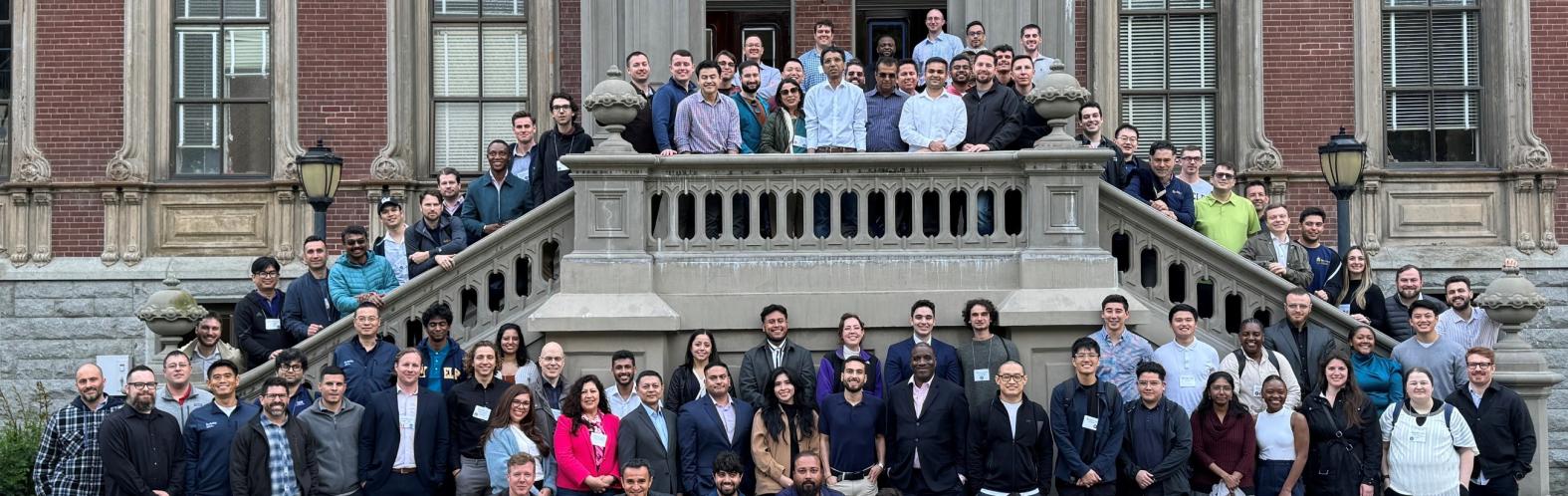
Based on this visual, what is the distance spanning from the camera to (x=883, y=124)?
1247 centimetres

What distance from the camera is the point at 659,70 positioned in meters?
16.6

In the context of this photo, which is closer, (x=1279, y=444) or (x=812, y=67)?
(x=1279, y=444)

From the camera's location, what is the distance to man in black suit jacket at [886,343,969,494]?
35.9ft

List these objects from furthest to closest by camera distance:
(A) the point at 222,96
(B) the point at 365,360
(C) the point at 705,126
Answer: (A) the point at 222,96 < (C) the point at 705,126 < (B) the point at 365,360

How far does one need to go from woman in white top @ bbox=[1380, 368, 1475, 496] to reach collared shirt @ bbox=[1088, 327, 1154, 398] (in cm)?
160

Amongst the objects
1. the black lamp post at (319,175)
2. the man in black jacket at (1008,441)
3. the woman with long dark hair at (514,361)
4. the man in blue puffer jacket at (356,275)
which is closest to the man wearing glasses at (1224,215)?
the man in black jacket at (1008,441)

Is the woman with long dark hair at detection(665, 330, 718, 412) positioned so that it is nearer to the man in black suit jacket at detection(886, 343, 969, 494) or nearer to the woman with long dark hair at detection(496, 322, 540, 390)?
the woman with long dark hair at detection(496, 322, 540, 390)

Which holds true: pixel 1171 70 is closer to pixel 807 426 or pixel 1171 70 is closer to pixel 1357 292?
pixel 1357 292

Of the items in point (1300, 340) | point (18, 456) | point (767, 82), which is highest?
point (767, 82)

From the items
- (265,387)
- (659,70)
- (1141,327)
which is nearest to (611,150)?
(265,387)

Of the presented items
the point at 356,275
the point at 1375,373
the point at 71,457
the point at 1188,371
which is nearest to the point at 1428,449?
the point at 1375,373

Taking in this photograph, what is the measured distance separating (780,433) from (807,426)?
0.18 meters

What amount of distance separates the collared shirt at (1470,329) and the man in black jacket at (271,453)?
25.1ft

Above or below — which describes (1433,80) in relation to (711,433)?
above
